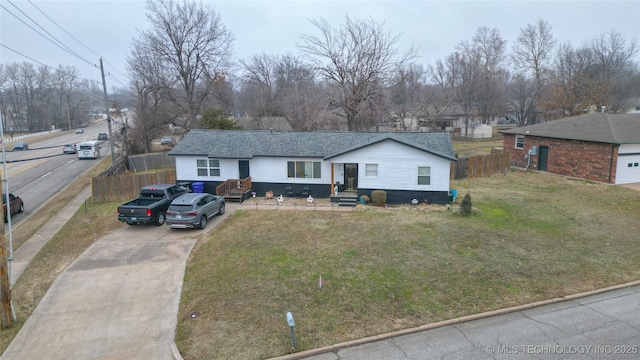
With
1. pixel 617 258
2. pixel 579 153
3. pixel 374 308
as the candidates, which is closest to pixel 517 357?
pixel 374 308

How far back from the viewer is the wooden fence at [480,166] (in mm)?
29203

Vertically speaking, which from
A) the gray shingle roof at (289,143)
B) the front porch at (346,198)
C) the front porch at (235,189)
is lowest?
the front porch at (346,198)

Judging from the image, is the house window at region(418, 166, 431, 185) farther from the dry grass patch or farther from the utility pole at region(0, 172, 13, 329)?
the utility pole at region(0, 172, 13, 329)

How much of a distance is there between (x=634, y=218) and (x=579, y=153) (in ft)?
32.9

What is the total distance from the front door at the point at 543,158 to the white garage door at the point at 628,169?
5.16 meters

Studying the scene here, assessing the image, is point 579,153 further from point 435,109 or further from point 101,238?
point 101,238

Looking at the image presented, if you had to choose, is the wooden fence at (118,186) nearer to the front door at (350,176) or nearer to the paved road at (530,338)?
the front door at (350,176)

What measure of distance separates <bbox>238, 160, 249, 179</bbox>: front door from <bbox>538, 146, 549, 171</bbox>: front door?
2278cm

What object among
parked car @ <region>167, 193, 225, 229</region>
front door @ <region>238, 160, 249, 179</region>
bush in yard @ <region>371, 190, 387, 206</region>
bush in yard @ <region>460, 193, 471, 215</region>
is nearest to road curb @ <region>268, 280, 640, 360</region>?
bush in yard @ <region>460, 193, 471, 215</region>

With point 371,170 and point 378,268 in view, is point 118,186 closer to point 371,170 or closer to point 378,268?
point 371,170

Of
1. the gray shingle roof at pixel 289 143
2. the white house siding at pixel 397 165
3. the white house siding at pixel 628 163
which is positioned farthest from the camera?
the white house siding at pixel 628 163

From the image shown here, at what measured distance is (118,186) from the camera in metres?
24.9

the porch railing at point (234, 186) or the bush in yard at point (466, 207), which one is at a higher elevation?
the porch railing at point (234, 186)

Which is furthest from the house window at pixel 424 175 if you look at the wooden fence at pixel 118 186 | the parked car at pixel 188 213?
the wooden fence at pixel 118 186
